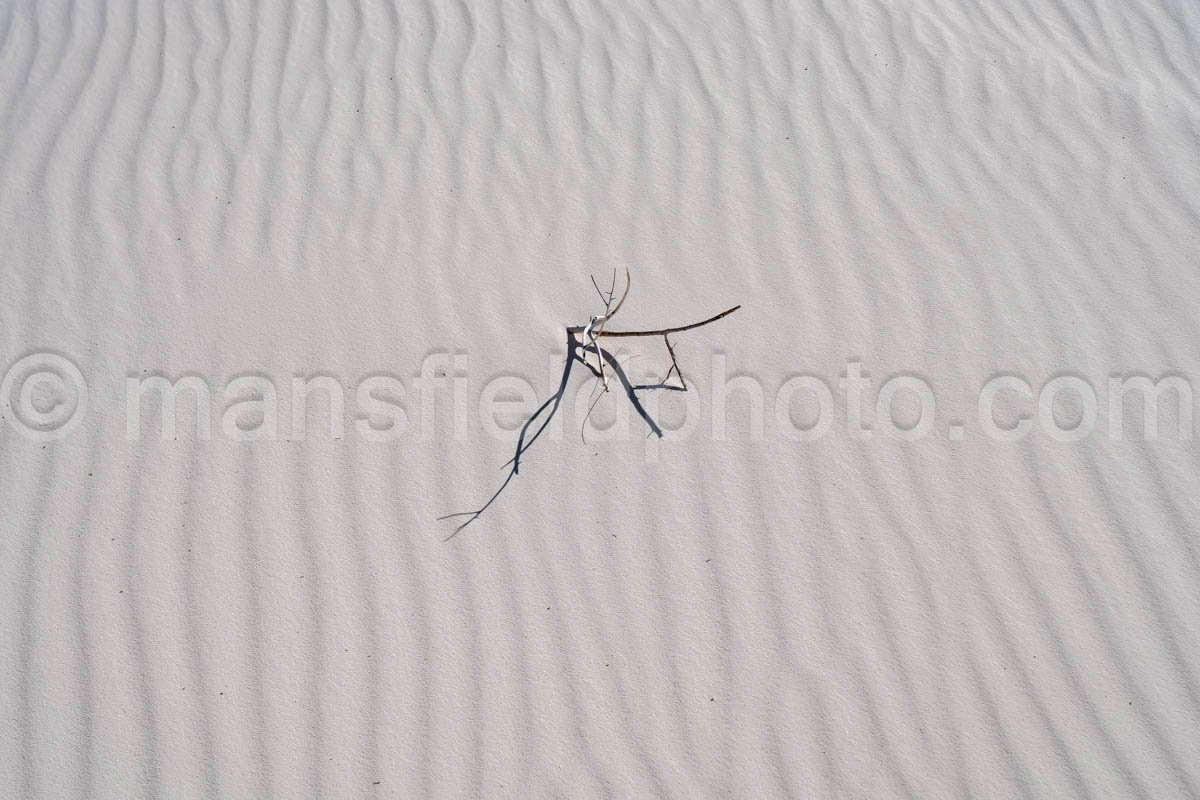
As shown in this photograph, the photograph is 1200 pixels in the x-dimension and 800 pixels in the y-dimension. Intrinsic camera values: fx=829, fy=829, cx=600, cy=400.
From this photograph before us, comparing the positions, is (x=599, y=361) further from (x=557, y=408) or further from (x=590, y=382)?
(x=557, y=408)

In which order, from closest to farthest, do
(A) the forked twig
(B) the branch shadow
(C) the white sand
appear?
(C) the white sand
(B) the branch shadow
(A) the forked twig

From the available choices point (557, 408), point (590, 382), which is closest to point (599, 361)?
point (590, 382)

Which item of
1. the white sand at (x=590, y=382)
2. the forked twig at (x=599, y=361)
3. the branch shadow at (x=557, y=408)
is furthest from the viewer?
the forked twig at (x=599, y=361)

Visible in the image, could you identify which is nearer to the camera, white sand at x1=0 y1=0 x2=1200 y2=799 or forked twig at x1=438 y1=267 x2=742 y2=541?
white sand at x1=0 y1=0 x2=1200 y2=799

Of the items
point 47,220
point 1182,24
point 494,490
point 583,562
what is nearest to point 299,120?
point 47,220

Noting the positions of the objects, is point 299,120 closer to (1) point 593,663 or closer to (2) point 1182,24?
(1) point 593,663

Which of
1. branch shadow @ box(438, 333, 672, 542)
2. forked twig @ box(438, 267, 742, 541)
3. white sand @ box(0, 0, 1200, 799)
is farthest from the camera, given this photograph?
forked twig @ box(438, 267, 742, 541)

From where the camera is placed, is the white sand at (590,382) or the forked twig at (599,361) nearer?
the white sand at (590,382)
